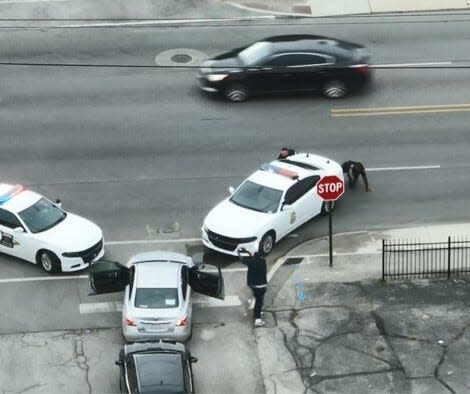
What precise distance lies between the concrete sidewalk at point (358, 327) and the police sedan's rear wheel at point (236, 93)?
7.94 m

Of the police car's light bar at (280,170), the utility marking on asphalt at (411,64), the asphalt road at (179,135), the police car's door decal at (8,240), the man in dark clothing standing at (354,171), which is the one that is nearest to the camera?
the police car's door decal at (8,240)

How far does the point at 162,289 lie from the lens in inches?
1196

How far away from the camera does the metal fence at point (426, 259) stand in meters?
33.0

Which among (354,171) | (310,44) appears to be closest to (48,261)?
(354,171)

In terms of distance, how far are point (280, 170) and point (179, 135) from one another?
5128 millimetres

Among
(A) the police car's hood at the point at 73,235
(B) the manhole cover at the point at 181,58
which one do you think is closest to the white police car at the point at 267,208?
(A) the police car's hood at the point at 73,235

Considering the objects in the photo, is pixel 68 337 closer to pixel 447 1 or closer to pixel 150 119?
pixel 150 119

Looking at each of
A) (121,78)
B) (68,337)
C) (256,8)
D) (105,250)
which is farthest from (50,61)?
(68,337)

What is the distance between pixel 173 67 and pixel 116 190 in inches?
304

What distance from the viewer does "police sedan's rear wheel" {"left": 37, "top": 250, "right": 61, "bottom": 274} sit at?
32.8m

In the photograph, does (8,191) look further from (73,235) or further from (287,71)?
(287,71)

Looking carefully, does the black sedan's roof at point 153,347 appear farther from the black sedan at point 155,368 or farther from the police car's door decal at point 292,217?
the police car's door decal at point 292,217

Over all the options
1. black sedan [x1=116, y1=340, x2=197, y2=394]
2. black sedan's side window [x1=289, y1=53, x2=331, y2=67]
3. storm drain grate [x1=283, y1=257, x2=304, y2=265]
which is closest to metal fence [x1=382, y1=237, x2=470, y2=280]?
storm drain grate [x1=283, y1=257, x2=304, y2=265]

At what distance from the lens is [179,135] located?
39.6 m
